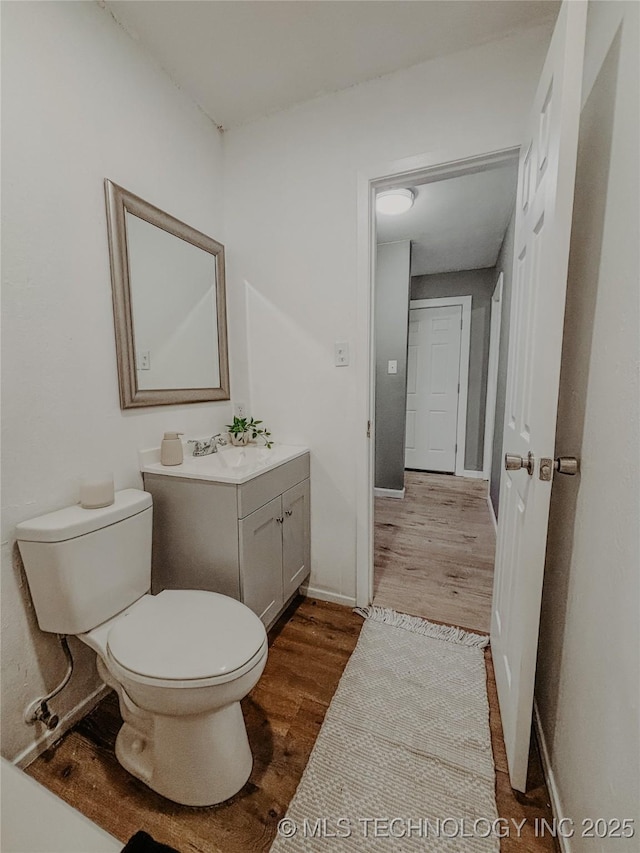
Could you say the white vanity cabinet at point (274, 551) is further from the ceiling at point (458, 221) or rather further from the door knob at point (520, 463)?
the ceiling at point (458, 221)

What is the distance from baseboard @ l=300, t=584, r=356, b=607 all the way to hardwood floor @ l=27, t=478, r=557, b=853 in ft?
0.58

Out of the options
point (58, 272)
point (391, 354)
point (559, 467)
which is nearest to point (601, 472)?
point (559, 467)

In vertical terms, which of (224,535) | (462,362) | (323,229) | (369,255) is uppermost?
(323,229)

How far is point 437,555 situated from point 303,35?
2668 mm

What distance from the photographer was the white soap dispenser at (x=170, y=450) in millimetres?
1415

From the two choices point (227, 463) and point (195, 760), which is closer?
point (195, 760)

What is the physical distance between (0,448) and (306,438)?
116cm

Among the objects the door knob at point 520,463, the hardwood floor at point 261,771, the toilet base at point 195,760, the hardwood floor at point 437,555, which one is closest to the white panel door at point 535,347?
the door knob at point 520,463

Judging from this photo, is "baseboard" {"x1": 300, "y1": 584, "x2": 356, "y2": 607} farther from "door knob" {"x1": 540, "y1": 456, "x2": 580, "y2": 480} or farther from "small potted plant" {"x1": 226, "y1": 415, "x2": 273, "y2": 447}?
"door knob" {"x1": 540, "y1": 456, "x2": 580, "y2": 480}

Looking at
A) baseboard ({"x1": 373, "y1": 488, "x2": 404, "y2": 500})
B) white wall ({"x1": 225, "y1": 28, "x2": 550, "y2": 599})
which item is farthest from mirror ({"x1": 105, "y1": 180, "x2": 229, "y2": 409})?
baseboard ({"x1": 373, "y1": 488, "x2": 404, "y2": 500})

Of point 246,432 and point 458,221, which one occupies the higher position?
point 458,221

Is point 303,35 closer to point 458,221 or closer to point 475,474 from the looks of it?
point 458,221

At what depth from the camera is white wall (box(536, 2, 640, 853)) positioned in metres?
0.62

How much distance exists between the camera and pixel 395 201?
2.28 metres
